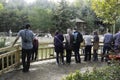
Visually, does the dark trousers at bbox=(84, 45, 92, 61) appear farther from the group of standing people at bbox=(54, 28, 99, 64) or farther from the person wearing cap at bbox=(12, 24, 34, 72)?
the person wearing cap at bbox=(12, 24, 34, 72)

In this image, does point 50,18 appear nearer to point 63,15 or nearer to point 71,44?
→ point 63,15

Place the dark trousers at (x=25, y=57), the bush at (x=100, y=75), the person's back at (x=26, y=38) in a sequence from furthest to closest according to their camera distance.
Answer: the dark trousers at (x=25, y=57)
the person's back at (x=26, y=38)
the bush at (x=100, y=75)

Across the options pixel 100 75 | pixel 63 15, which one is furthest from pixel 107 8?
pixel 63 15

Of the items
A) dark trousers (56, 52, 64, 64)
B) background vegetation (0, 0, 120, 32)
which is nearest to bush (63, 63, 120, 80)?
dark trousers (56, 52, 64, 64)

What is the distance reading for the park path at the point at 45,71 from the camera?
9842 mm

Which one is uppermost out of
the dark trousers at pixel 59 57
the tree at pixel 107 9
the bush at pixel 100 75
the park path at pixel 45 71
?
the tree at pixel 107 9

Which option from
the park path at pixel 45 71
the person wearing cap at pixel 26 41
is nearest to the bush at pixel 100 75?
the park path at pixel 45 71

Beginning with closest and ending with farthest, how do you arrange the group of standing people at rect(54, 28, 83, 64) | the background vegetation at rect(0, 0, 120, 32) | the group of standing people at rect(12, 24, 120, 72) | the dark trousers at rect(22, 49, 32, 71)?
the dark trousers at rect(22, 49, 32, 71) < the group of standing people at rect(12, 24, 120, 72) < the group of standing people at rect(54, 28, 83, 64) < the background vegetation at rect(0, 0, 120, 32)

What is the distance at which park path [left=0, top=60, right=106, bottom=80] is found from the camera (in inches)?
387

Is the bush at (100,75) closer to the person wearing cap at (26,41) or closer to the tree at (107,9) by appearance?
the person wearing cap at (26,41)

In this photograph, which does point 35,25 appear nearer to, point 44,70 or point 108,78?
point 44,70

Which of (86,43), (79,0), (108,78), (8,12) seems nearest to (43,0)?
(79,0)

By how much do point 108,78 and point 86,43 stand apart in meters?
8.06

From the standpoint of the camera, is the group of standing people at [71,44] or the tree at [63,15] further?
the tree at [63,15]
